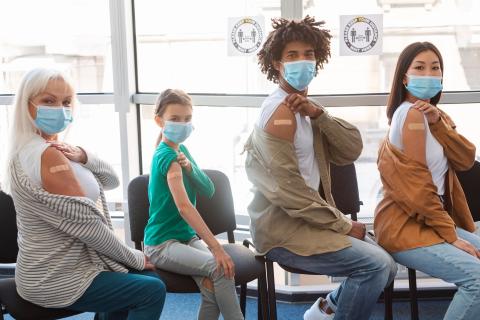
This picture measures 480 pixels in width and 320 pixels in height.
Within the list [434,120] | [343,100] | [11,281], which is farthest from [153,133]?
[434,120]

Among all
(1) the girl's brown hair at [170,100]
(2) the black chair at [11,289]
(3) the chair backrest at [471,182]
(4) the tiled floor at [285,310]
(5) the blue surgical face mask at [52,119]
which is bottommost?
(4) the tiled floor at [285,310]

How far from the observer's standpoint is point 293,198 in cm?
221

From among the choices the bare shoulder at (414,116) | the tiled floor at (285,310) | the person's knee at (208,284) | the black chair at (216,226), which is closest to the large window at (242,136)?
the black chair at (216,226)

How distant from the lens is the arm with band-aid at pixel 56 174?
1.95m

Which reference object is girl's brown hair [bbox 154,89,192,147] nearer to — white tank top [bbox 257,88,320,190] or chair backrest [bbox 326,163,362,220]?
white tank top [bbox 257,88,320,190]

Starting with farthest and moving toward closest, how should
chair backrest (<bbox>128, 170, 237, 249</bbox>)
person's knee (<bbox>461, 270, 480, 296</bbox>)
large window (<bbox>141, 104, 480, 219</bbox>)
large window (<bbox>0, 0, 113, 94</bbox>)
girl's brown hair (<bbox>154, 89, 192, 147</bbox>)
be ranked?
large window (<bbox>0, 0, 113, 94</bbox>)
large window (<bbox>141, 104, 480, 219</bbox>)
chair backrest (<bbox>128, 170, 237, 249</bbox>)
girl's brown hair (<bbox>154, 89, 192, 147</bbox>)
person's knee (<bbox>461, 270, 480, 296</bbox>)

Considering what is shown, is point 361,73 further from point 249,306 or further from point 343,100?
point 249,306

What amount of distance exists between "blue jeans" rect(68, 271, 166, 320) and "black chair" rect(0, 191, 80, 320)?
8 cm

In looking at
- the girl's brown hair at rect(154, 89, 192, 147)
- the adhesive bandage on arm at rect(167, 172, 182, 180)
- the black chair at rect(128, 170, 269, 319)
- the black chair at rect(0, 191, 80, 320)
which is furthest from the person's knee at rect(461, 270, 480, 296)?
the black chair at rect(0, 191, 80, 320)

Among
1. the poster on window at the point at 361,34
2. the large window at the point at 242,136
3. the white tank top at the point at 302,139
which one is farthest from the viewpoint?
the large window at the point at 242,136

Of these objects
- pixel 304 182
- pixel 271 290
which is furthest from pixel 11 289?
pixel 304 182

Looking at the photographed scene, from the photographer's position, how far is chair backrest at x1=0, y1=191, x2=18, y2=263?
7.55 feet

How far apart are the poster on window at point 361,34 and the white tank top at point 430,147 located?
657 millimetres

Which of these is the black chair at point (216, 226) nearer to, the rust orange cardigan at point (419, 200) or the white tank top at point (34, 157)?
the white tank top at point (34, 157)
